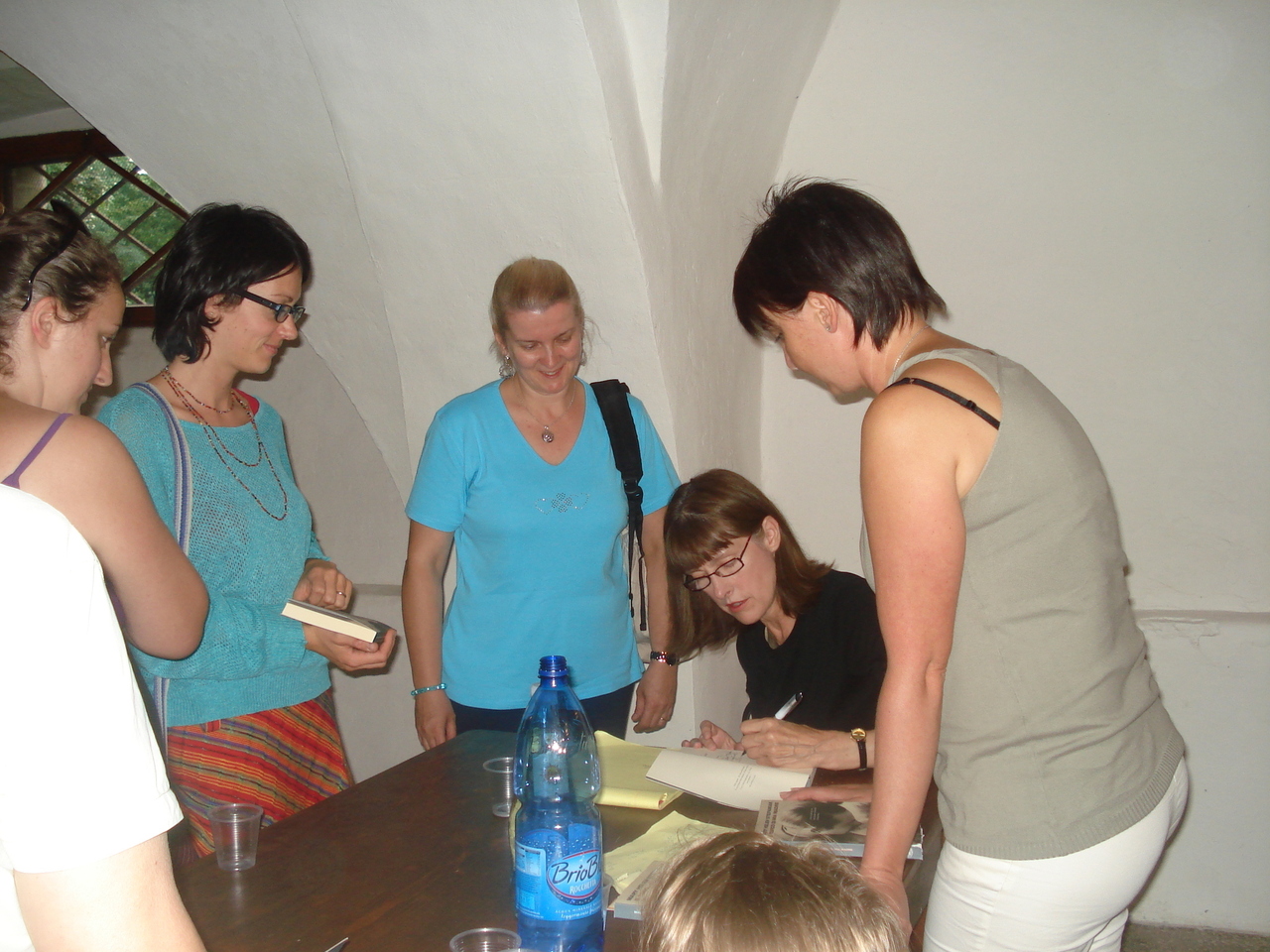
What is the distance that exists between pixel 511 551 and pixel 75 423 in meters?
1.05

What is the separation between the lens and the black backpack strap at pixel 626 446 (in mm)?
2223

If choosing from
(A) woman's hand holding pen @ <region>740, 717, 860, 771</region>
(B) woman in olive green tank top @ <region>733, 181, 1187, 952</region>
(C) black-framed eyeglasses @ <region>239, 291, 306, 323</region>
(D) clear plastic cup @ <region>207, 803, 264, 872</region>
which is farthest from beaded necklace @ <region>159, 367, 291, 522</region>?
(B) woman in olive green tank top @ <region>733, 181, 1187, 952</region>

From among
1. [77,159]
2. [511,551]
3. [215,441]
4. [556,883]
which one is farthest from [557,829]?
[77,159]

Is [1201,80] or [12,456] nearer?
[12,456]

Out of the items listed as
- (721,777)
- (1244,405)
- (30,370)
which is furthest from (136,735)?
(1244,405)

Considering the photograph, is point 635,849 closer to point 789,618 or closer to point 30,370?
point 789,618

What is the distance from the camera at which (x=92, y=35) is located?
8.11 ft

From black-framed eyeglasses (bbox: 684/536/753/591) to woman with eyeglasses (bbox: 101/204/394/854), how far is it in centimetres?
69

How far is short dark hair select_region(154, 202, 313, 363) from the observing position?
184 centimetres

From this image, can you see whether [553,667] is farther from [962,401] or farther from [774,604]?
[774,604]

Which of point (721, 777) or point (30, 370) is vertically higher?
point (30, 370)

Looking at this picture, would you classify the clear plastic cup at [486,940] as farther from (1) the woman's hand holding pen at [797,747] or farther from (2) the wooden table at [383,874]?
(1) the woman's hand holding pen at [797,747]

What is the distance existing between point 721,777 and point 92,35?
8.28ft

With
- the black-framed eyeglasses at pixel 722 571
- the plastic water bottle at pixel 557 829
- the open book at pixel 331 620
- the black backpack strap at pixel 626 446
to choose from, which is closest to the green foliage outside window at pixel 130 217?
the black backpack strap at pixel 626 446
